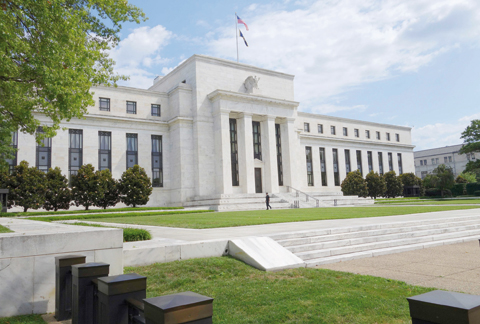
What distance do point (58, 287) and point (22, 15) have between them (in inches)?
341

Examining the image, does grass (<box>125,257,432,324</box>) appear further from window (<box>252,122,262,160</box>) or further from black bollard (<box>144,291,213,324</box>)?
window (<box>252,122,262,160</box>)

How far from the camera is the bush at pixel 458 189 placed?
62.8 m

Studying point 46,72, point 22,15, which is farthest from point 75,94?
point 22,15

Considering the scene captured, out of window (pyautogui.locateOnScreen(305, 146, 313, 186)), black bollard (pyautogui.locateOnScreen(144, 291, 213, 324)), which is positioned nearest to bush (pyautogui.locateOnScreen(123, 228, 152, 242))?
black bollard (pyautogui.locateOnScreen(144, 291, 213, 324))

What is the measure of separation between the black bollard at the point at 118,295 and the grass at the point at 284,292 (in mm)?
1571

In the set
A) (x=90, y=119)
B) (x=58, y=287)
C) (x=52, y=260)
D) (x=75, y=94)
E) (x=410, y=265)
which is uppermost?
(x=90, y=119)

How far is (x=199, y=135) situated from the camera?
42.6 m

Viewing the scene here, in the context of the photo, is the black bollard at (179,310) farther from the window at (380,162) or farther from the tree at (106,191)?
the window at (380,162)

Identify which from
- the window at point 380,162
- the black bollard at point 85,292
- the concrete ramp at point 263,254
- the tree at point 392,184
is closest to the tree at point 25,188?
the concrete ramp at point 263,254

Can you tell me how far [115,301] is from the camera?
4172 millimetres

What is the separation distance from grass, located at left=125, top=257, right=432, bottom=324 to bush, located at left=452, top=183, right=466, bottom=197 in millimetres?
66061

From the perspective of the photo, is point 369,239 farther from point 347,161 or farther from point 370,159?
point 370,159

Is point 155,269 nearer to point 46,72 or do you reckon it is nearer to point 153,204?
point 46,72

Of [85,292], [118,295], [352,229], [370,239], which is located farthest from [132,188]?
[118,295]
